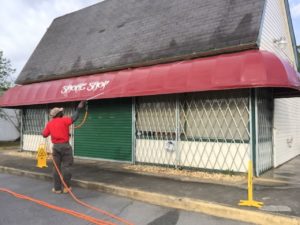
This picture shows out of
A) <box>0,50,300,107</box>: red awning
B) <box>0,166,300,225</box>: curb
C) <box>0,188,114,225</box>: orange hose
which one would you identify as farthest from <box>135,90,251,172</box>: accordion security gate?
<box>0,188,114,225</box>: orange hose

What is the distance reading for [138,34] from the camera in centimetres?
1346

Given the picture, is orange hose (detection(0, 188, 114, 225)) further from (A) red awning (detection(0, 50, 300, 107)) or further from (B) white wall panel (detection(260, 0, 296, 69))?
(B) white wall panel (detection(260, 0, 296, 69))

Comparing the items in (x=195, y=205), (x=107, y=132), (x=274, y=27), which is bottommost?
(x=195, y=205)

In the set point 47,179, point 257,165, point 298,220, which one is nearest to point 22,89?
point 47,179

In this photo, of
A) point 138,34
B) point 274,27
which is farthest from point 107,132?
point 274,27

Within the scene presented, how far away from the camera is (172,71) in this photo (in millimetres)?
10625

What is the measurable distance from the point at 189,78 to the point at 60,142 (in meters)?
3.87

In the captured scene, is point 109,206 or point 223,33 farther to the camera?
point 223,33

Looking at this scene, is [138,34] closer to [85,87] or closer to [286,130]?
[85,87]

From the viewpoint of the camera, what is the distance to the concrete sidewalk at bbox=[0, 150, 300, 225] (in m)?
6.57

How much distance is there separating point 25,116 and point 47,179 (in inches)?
307

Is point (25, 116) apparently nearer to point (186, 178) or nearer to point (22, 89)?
point (22, 89)

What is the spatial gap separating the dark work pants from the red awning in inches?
120

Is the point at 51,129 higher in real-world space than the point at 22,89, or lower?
lower
